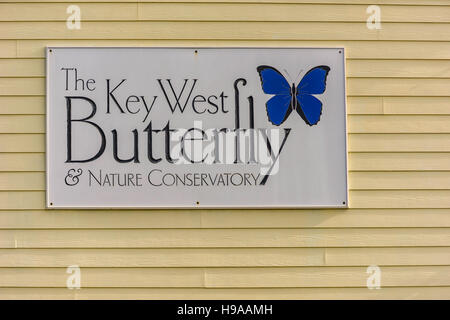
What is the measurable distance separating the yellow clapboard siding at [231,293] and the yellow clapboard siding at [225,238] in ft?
0.90

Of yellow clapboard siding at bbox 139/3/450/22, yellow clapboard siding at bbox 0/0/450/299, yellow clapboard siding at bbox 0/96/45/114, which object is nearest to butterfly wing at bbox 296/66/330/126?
yellow clapboard siding at bbox 0/0/450/299

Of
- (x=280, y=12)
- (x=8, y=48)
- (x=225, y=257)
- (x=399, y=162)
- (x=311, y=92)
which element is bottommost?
(x=225, y=257)

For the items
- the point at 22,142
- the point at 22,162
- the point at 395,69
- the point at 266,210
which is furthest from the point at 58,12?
the point at 395,69

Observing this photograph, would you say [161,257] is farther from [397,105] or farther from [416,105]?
[416,105]

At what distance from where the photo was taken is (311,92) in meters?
4.30

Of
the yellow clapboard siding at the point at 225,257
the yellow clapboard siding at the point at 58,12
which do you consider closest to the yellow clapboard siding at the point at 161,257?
the yellow clapboard siding at the point at 225,257

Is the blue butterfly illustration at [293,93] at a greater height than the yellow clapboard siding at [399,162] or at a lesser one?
greater

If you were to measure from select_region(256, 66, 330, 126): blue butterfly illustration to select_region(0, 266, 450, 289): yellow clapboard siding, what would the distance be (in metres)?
0.95

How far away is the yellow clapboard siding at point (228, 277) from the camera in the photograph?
4.19 m

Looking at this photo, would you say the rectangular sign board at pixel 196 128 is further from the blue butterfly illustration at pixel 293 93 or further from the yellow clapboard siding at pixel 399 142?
the yellow clapboard siding at pixel 399 142

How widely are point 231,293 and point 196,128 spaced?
105cm

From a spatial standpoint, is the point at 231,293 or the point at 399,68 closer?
the point at 231,293

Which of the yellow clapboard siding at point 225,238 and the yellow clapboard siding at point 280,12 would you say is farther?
the yellow clapboard siding at point 280,12

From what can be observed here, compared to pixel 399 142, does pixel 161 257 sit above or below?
below
